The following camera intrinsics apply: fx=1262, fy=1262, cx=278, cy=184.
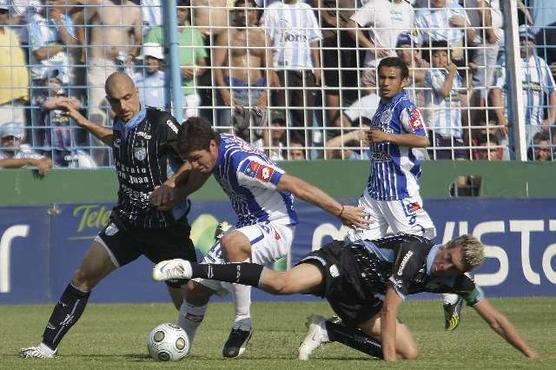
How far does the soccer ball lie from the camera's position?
29.3 ft

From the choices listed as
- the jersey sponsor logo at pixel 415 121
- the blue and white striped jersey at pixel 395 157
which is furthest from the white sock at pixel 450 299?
the jersey sponsor logo at pixel 415 121

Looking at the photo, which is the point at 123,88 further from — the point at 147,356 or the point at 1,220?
the point at 1,220

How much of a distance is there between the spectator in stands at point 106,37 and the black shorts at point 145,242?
23.2 ft

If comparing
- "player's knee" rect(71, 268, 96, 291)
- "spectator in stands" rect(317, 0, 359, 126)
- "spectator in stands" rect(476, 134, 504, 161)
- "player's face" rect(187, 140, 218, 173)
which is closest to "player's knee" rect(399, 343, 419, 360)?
"player's face" rect(187, 140, 218, 173)

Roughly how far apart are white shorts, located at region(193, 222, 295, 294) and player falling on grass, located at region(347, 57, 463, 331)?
85.2 inches

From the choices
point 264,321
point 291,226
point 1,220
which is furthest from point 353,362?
point 1,220

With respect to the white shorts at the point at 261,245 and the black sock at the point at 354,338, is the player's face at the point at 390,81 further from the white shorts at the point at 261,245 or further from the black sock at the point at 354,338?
the black sock at the point at 354,338

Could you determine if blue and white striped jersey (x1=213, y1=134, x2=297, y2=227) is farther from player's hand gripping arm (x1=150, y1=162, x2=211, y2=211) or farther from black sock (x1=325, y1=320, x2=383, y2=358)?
black sock (x1=325, y1=320, x2=383, y2=358)

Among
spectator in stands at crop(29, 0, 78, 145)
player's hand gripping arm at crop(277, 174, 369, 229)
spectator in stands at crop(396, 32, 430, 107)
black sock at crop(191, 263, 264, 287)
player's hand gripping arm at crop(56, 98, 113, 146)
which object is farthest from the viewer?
spectator in stands at crop(396, 32, 430, 107)

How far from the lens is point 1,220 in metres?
16.0

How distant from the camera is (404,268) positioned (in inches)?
346

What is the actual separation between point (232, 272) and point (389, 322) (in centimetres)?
114

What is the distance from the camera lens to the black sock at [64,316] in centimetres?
951

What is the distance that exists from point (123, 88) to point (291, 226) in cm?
166
